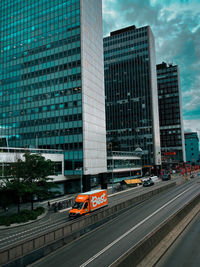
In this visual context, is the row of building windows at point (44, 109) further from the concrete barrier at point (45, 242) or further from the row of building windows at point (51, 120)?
the concrete barrier at point (45, 242)

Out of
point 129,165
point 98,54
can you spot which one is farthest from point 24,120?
point 129,165

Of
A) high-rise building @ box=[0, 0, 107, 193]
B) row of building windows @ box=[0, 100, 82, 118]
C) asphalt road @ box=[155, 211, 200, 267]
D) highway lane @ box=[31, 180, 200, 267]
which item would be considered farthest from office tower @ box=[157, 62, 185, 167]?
asphalt road @ box=[155, 211, 200, 267]

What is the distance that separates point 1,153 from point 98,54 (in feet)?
→ 131

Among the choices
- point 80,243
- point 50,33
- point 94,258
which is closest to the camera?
point 94,258

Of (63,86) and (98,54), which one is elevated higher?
(98,54)

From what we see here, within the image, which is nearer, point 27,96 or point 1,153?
point 1,153

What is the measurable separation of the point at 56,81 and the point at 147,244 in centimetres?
5011

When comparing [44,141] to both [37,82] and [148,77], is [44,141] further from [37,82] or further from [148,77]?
[148,77]

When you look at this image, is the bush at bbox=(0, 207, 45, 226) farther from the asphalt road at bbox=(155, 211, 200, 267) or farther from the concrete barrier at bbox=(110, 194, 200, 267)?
the asphalt road at bbox=(155, 211, 200, 267)

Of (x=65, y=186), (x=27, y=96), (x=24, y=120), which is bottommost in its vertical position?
(x=65, y=186)

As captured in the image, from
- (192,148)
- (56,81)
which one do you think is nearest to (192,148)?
(192,148)

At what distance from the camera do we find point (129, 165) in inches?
3184

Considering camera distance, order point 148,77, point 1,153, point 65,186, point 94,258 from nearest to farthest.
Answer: point 94,258 < point 1,153 < point 65,186 < point 148,77

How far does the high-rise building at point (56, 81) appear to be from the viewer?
54.5m
